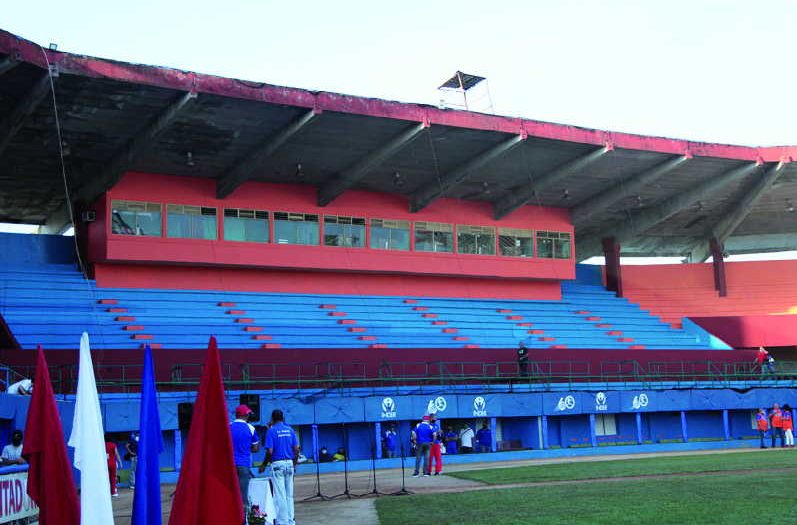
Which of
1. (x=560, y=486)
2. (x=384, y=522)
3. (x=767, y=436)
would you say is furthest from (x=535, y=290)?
(x=384, y=522)

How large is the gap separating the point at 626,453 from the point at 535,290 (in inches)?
553

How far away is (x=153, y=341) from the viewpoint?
31734mm

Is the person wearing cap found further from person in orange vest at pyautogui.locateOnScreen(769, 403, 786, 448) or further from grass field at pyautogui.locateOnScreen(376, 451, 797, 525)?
person in orange vest at pyautogui.locateOnScreen(769, 403, 786, 448)

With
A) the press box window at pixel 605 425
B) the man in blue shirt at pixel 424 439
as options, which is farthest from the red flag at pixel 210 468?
the press box window at pixel 605 425

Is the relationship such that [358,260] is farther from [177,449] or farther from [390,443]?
[177,449]

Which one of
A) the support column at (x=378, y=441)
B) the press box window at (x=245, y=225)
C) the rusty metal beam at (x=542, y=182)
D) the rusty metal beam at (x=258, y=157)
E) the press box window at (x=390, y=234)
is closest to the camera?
the support column at (x=378, y=441)

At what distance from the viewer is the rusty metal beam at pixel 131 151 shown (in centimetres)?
2903

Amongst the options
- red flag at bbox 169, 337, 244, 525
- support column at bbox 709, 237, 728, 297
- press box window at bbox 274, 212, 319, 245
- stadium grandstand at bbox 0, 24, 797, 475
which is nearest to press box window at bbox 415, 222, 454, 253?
stadium grandstand at bbox 0, 24, 797, 475

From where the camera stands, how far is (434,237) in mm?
41938

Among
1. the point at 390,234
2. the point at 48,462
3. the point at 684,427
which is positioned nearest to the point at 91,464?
the point at 48,462

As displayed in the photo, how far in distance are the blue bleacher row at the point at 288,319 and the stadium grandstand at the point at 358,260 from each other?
12 centimetres

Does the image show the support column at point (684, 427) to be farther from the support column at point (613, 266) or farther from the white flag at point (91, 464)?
the white flag at point (91, 464)

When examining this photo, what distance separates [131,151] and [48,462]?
75.7 feet

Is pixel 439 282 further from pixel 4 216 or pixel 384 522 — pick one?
pixel 384 522
